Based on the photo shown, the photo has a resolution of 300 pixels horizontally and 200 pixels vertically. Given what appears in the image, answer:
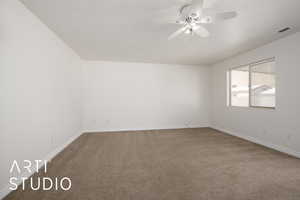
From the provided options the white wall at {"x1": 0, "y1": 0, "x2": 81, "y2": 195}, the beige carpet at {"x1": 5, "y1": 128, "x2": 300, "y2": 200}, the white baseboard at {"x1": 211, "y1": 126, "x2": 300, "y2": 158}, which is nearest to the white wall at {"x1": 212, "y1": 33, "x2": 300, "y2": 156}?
the white baseboard at {"x1": 211, "y1": 126, "x2": 300, "y2": 158}

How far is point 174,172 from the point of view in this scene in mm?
2047

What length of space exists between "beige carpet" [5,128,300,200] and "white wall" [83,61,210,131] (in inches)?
59.2

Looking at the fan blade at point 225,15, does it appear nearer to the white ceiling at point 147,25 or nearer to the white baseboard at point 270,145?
the white ceiling at point 147,25

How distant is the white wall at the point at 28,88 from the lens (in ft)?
4.99

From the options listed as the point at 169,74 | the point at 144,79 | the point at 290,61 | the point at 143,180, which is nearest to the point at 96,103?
the point at 144,79

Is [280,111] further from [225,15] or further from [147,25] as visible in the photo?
[147,25]

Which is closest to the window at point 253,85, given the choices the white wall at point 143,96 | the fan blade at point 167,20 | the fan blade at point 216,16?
the white wall at point 143,96

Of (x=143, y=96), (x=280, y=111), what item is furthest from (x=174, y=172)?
(x=143, y=96)

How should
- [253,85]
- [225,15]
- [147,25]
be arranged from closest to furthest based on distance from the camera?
[225,15] < [147,25] < [253,85]

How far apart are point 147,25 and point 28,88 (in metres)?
2.05

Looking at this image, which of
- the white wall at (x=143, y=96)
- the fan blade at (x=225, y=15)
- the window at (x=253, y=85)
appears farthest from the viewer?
the white wall at (x=143, y=96)

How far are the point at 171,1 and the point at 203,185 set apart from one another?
2.42m

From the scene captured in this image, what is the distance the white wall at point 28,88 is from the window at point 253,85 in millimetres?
4700

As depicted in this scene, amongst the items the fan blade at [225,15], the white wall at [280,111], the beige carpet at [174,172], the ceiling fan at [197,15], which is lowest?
the beige carpet at [174,172]
